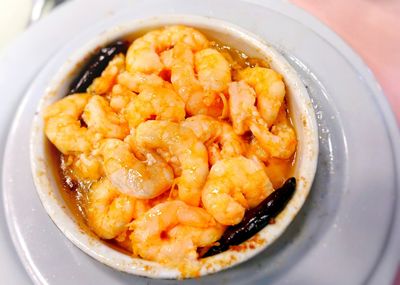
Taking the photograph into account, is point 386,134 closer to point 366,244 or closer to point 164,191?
point 366,244

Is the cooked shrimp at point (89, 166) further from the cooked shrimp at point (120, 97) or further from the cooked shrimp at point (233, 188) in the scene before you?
the cooked shrimp at point (233, 188)

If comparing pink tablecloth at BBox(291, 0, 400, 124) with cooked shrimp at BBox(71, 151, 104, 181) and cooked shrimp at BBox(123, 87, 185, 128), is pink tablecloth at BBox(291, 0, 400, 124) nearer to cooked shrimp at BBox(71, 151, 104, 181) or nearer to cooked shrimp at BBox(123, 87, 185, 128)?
cooked shrimp at BBox(123, 87, 185, 128)

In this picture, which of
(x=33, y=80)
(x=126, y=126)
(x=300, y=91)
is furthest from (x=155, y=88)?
(x=33, y=80)

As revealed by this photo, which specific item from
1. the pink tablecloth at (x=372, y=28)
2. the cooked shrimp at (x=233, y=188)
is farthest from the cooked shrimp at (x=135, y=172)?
the pink tablecloth at (x=372, y=28)

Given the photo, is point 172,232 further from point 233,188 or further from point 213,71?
point 213,71

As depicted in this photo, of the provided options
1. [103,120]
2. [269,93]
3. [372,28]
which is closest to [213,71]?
[269,93]
